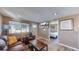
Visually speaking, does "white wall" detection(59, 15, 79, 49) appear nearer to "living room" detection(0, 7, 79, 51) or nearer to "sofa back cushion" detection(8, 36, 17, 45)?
"living room" detection(0, 7, 79, 51)

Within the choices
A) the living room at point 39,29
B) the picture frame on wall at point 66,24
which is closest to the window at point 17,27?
the living room at point 39,29

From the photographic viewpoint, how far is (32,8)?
1.58 metres

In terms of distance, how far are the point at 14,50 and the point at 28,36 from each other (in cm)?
32

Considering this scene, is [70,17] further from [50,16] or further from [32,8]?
[32,8]

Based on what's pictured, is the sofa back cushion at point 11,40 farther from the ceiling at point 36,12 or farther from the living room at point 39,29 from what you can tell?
the ceiling at point 36,12

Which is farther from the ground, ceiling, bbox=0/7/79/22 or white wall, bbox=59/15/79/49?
ceiling, bbox=0/7/79/22

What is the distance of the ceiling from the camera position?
5.16 ft

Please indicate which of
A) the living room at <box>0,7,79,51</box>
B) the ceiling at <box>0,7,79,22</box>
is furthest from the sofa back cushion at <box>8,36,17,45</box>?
the ceiling at <box>0,7,79,22</box>

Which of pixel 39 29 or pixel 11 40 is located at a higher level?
pixel 39 29

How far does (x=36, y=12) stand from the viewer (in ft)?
5.30

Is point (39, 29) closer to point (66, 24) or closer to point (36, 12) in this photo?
point (36, 12)

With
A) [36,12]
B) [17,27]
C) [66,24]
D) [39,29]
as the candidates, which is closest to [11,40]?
[17,27]
